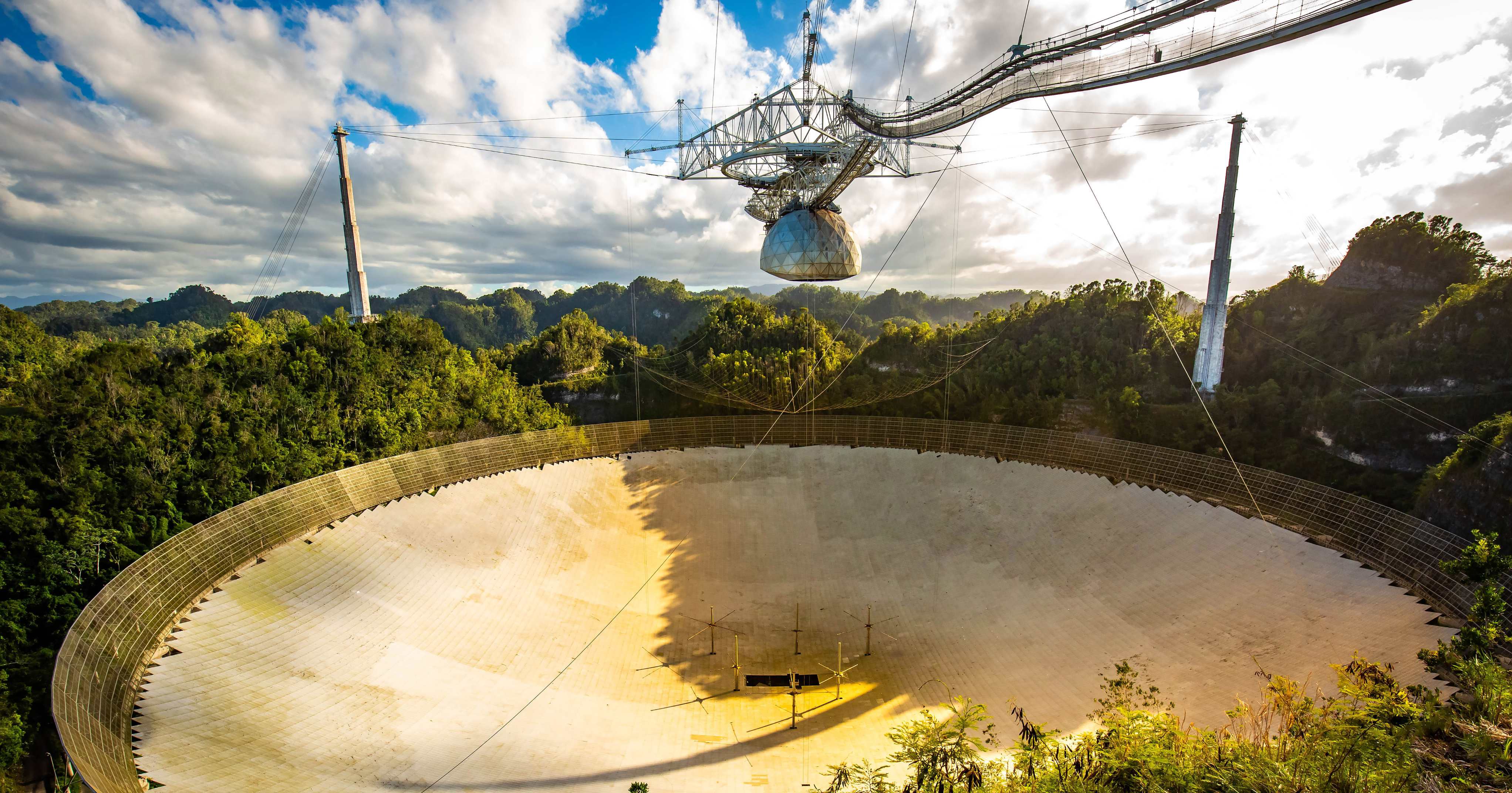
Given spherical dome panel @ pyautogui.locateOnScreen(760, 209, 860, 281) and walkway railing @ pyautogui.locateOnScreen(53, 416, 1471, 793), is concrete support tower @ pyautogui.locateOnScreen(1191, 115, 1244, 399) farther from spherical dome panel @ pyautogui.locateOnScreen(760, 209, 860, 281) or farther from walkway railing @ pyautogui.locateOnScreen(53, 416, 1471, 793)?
spherical dome panel @ pyautogui.locateOnScreen(760, 209, 860, 281)

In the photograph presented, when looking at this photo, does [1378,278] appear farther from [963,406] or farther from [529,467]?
[529,467]

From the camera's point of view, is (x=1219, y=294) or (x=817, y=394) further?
(x=817, y=394)

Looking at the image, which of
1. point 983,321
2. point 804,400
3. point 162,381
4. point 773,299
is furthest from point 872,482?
point 773,299

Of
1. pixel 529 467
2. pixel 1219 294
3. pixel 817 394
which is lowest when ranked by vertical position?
pixel 529 467

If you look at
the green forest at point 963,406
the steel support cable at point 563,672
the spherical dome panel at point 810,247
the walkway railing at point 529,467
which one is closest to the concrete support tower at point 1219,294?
the green forest at point 963,406

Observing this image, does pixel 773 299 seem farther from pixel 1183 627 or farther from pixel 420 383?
pixel 1183 627

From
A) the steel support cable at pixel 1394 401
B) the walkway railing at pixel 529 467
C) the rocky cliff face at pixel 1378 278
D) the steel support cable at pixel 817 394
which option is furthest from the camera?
Result: the steel support cable at pixel 817 394

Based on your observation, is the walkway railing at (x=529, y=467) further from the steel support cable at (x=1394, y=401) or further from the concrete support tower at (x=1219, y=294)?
the concrete support tower at (x=1219, y=294)

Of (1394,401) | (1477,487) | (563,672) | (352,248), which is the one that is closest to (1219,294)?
(1394,401)
